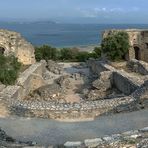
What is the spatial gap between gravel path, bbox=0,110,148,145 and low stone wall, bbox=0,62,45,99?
4.49 m

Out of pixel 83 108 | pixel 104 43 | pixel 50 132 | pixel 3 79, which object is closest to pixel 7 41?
pixel 104 43

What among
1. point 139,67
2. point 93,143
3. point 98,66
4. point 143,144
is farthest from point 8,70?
point 143,144

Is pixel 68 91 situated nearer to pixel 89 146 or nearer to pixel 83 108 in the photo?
pixel 83 108

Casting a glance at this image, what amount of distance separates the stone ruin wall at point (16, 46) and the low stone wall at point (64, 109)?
54.9ft

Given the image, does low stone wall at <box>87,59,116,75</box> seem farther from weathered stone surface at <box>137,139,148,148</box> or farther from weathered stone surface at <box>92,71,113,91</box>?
weathered stone surface at <box>137,139,148,148</box>

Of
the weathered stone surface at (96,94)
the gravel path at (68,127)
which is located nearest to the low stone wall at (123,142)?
the gravel path at (68,127)

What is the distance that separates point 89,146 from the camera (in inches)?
340

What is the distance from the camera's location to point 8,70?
22562 millimetres

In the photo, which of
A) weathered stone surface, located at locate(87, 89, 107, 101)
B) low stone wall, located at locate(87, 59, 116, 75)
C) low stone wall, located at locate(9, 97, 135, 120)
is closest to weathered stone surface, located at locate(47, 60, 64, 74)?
low stone wall, located at locate(87, 59, 116, 75)

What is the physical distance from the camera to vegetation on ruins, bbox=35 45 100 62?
41.5m

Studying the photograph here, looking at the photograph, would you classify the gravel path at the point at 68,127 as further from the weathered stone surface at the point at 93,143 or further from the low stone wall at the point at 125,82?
the low stone wall at the point at 125,82

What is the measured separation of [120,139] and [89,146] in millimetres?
725

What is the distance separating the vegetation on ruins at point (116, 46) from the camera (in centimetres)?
3203

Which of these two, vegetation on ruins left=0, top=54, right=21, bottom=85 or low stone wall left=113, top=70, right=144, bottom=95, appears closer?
low stone wall left=113, top=70, right=144, bottom=95
